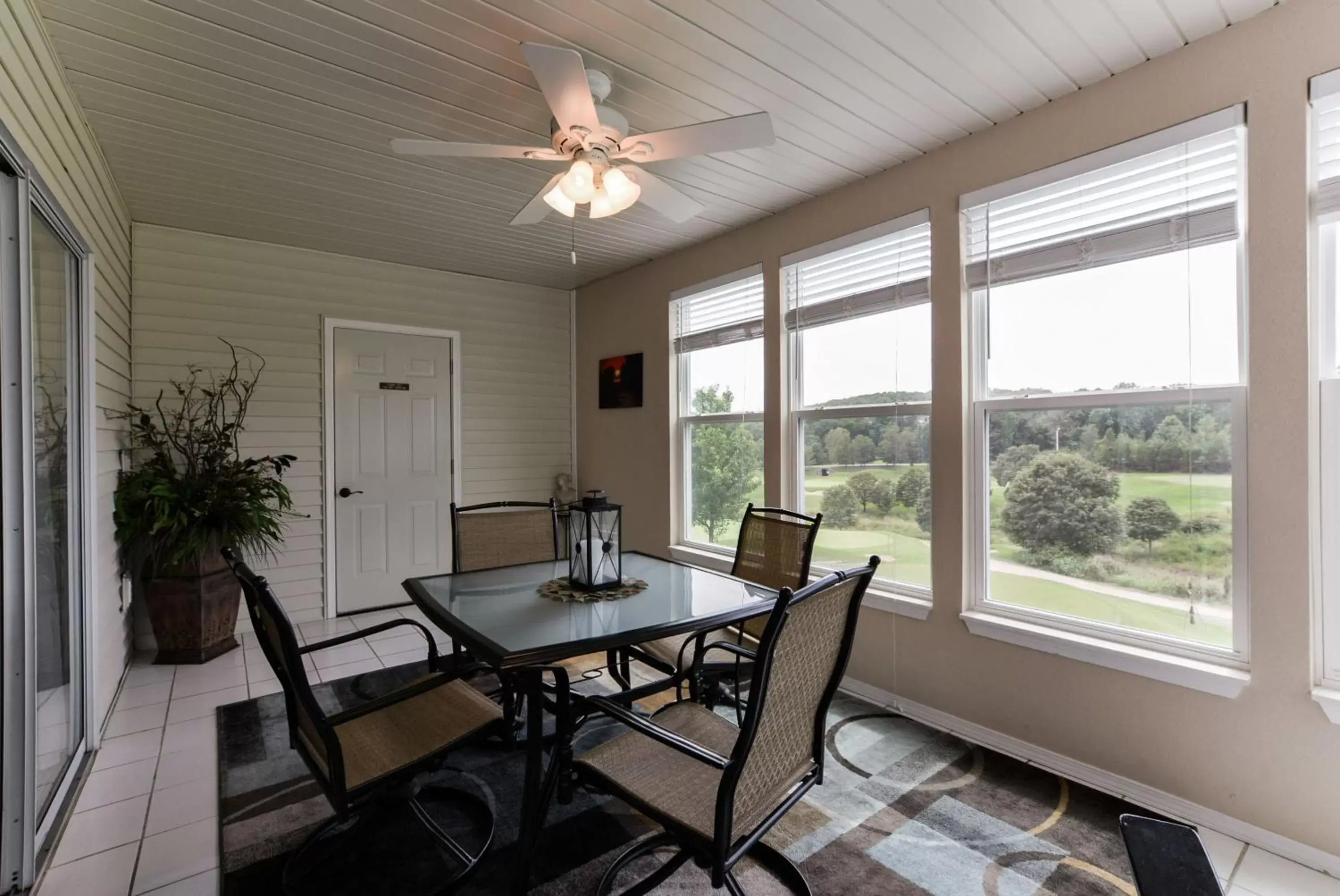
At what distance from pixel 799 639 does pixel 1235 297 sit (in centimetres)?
197

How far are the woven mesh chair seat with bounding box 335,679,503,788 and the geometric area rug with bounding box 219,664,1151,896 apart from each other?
16.0 inches

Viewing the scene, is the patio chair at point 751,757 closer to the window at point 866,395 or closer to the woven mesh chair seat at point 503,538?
the woven mesh chair seat at point 503,538

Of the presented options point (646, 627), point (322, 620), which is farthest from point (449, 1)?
point (322, 620)

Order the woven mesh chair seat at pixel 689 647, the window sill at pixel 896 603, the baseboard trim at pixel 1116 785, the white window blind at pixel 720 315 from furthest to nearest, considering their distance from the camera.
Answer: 1. the white window blind at pixel 720 315
2. the window sill at pixel 896 603
3. the woven mesh chair seat at pixel 689 647
4. the baseboard trim at pixel 1116 785

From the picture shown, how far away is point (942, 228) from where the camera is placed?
2785mm

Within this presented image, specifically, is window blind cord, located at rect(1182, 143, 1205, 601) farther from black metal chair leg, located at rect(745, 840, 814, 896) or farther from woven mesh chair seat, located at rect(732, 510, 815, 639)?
black metal chair leg, located at rect(745, 840, 814, 896)

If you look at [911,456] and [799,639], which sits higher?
[911,456]

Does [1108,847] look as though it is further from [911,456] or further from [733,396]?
[733,396]

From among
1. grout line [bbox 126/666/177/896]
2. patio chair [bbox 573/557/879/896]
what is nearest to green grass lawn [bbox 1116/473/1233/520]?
patio chair [bbox 573/557/879/896]

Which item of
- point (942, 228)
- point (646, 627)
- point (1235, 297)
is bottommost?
point (646, 627)

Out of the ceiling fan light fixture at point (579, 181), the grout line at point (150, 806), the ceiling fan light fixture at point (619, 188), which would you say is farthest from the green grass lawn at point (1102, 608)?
the grout line at point (150, 806)

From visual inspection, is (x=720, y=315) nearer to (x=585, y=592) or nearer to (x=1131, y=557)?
(x=585, y=592)

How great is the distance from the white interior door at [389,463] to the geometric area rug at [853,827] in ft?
6.37

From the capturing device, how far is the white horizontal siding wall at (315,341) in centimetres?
386
